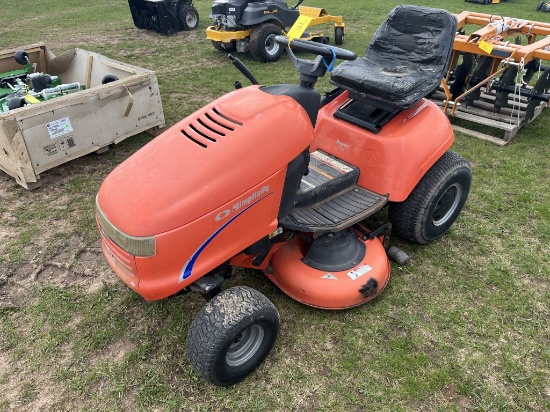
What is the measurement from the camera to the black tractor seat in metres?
2.89

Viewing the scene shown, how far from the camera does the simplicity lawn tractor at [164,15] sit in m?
9.20

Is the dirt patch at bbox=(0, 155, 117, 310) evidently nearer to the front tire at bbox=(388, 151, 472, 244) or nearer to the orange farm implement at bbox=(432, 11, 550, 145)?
the front tire at bbox=(388, 151, 472, 244)

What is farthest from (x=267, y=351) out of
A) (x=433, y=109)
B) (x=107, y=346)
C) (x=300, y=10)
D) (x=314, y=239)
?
(x=300, y=10)

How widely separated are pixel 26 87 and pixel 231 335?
412 cm

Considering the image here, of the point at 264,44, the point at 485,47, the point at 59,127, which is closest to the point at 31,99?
the point at 59,127

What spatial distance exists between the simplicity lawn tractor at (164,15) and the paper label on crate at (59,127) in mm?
5847

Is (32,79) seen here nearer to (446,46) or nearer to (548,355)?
(446,46)

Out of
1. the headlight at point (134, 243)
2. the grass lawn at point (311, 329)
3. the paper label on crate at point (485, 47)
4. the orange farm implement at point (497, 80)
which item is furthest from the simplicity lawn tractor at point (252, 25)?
the headlight at point (134, 243)

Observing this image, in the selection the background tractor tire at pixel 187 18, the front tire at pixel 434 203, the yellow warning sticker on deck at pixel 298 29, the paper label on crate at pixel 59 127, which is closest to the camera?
the yellow warning sticker on deck at pixel 298 29

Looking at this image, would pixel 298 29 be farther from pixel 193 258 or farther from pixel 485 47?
pixel 485 47

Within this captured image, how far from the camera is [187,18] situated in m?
9.70

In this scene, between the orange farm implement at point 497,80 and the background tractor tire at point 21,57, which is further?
the background tractor tire at point 21,57

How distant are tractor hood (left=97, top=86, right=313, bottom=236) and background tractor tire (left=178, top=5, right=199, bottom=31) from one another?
824 centimetres

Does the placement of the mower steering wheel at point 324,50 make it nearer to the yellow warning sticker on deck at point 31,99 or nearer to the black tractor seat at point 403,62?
the black tractor seat at point 403,62
